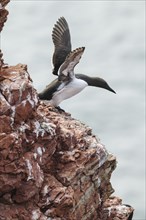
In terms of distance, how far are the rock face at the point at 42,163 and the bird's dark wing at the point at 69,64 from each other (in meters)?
1.62

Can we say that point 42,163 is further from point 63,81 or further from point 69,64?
point 63,81

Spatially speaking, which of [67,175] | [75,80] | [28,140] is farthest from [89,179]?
[75,80]

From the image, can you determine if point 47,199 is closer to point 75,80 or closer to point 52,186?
point 52,186

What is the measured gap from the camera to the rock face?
65.5ft

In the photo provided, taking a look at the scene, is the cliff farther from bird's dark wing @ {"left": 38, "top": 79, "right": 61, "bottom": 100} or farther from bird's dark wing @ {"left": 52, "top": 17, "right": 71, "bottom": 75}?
bird's dark wing @ {"left": 52, "top": 17, "right": 71, "bottom": 75}

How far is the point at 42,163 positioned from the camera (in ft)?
69.1

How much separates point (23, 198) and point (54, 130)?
1.99 metres

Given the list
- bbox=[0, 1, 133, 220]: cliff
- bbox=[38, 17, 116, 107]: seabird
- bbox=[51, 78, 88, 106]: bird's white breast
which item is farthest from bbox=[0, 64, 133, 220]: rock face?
bbox=[51, 78, 88, 106]: bird's white breast

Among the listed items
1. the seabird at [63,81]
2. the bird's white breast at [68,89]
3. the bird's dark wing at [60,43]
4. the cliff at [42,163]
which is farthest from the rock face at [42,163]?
the bird's dark wing at [60,43]

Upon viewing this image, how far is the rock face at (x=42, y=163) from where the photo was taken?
65.5 feet

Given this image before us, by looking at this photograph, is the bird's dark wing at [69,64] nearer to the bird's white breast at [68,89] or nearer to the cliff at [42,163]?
the bird's white breast at [68,89]

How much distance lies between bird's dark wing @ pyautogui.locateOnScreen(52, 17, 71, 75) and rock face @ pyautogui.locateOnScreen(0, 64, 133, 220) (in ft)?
8.45

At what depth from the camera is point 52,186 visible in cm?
2094

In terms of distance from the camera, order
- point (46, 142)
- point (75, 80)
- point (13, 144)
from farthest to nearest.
→ point (75, 80), point (46, 142), point (13, 144)
